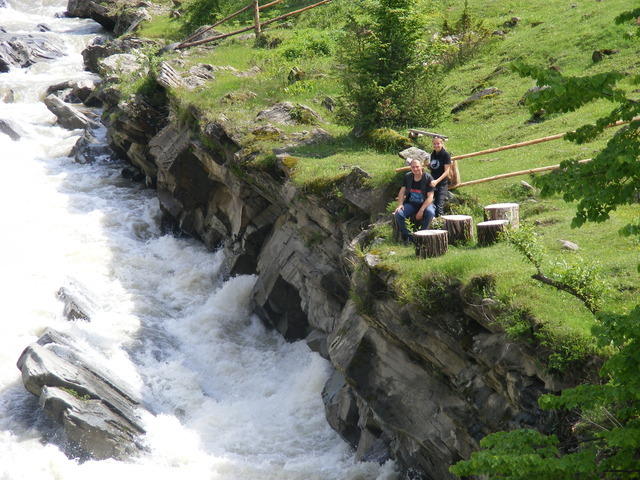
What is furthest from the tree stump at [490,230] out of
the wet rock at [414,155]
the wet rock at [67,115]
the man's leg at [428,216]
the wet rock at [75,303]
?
the wet rock at [67,115]

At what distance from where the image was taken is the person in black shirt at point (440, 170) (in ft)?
56.7

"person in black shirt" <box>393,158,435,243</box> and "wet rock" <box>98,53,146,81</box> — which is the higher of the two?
"person in black shirt" <box>393,158,435,243</box>

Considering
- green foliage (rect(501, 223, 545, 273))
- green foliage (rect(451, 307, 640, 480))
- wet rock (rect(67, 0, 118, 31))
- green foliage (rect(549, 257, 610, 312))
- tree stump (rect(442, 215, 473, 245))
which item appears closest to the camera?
green foliage (rect(451, 307, 640, 480))

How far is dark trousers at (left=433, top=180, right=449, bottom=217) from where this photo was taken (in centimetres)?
1720

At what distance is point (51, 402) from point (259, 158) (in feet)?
30.8

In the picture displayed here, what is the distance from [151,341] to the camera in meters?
22.1

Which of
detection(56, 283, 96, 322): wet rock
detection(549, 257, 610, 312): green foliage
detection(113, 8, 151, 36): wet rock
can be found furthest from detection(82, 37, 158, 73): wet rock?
detection(549, 257, 610, 312): green foliage

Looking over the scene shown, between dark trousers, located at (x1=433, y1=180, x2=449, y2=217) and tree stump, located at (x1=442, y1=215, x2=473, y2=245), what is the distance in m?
1.30

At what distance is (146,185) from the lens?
33.2m

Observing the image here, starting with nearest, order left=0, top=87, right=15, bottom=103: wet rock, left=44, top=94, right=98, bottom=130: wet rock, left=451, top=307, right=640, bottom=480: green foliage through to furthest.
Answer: left=451, top=307, right=640, bottom=480: green foliage
left=44, top=94, right=98, bottom=130: wet rock
left=0, top=87, right=15, bottom=103: wet rock

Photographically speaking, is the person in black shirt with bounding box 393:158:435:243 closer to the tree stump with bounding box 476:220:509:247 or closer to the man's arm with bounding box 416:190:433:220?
the man's arm with bounding box 416:190:433:220

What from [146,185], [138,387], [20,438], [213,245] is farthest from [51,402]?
[146,185]

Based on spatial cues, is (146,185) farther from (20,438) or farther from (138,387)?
(20,438)

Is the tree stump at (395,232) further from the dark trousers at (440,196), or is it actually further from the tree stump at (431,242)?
the tree stump at (431,242)
